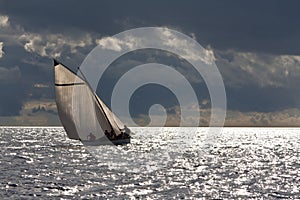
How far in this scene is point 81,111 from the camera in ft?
339

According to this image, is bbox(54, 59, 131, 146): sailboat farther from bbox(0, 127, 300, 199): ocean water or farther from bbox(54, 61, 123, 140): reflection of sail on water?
bbox(0, 127, 300, 199): ocean water

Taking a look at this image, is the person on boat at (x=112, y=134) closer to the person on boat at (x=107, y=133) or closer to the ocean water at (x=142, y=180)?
the person on boat at (x=107, y=133)

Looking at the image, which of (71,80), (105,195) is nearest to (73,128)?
(71,80)

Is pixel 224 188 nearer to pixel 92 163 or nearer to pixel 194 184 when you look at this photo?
pixel 194 184

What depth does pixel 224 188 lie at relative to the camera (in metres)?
58.9

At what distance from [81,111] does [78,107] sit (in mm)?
1188

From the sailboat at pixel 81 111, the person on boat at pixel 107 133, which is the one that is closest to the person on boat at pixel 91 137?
the sailboat at pixel 81 111

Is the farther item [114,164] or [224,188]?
[114,164]

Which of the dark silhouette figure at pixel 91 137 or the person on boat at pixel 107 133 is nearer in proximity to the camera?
the dark silhouette figure at pixel 91 137

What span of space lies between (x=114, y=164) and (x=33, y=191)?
34.6m

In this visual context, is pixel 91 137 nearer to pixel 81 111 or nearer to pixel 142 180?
pixel 81 111

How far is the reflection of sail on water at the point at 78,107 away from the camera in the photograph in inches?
3932

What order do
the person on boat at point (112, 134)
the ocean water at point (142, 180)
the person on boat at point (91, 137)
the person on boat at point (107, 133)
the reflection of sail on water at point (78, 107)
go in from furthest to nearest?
1. the person on boat at point (112, 134)
2. the person on boat at point (107, 133)
3. the person on boat at point (91, 137)
4. the reflection of sail on water at point (78, 107)
5. the ocean water at point (142, 180)

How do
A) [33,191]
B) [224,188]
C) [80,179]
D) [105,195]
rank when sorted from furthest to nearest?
[80,179] → [224,188] → [33,191] → [105,195]
